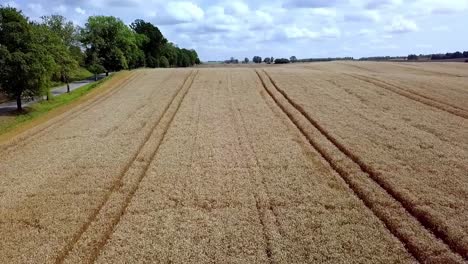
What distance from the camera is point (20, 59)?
48938mm

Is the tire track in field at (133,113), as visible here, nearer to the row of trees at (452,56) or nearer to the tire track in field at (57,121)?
the tire track in field at (57,121)

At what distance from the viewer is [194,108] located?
33969 millimetres

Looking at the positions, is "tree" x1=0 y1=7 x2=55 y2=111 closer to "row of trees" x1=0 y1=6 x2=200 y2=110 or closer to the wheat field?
"row of trees" x1=0 y1=6 x2=200 y2=110

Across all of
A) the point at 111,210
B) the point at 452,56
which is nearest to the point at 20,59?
the point at 111,210

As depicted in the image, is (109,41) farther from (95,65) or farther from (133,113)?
(133,113)

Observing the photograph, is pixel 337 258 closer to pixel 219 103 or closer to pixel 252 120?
pixel 252 120

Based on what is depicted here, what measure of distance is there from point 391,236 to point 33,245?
33.8 feet

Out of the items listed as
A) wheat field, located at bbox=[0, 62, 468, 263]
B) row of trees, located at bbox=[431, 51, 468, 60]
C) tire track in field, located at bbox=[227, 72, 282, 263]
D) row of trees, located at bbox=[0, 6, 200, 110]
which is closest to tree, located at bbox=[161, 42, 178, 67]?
row of trees, located at bbox=[0, 6, 200, 110]

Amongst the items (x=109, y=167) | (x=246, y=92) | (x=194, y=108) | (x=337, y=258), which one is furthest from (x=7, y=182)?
(x=246, y=92)

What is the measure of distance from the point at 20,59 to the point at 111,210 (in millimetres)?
40568

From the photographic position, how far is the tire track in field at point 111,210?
40.5 ft

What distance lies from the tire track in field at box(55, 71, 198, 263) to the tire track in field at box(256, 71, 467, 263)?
8211 millimetres

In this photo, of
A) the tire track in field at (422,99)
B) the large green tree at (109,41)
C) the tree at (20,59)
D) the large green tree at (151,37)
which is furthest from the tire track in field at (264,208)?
the large green tree at (151,37)

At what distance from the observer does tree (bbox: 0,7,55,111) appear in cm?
4891
